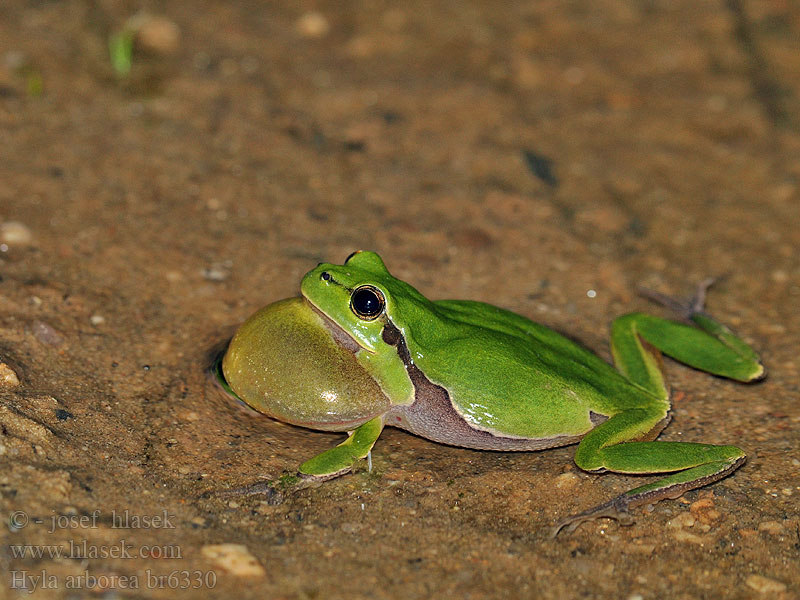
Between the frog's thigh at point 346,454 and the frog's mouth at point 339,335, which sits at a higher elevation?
the frog's mouth at point 339,335

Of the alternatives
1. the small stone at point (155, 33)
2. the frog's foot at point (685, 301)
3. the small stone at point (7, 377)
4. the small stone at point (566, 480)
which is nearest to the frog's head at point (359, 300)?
the small stone at point (566, 480)

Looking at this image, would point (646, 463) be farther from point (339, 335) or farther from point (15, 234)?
point (15, 234)

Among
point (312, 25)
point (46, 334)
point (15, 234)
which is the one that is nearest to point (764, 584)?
point (46, 334)

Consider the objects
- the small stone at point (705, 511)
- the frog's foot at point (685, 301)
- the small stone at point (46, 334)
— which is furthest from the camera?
the frog's foot at point (685, 301)

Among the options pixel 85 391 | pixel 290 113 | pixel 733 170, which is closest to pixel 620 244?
pixel 733 170

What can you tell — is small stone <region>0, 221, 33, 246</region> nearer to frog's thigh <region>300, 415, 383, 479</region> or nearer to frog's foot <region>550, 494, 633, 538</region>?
frog's thigh <region>300, 415, 383, 479</region>

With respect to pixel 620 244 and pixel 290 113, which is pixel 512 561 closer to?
pixel 620 244

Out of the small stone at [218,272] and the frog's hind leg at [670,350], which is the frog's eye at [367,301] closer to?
Result: the frog's hind leg at [670,350]
